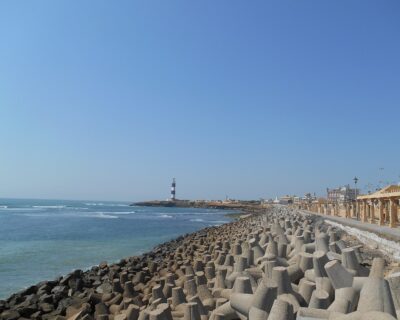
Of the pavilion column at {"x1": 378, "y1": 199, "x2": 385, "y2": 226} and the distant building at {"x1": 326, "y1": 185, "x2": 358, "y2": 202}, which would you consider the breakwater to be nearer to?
the pavilion column at {"x1": 378, "y1": 199, "x2": 385, "y2": 226}

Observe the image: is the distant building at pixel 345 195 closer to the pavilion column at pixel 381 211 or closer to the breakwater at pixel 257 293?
the pavilion column at pixel 381 211

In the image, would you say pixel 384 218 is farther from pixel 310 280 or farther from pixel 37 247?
pixel 37 247

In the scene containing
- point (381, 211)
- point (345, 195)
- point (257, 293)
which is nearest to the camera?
point (257, 293)

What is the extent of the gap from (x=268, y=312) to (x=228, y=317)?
→ 0.50 metres

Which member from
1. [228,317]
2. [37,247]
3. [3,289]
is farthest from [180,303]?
[37,247]

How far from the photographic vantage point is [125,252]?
1702 centimetres

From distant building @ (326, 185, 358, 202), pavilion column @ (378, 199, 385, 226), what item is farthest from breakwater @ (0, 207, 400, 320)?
distant building @ (326, 185, 358, 202)

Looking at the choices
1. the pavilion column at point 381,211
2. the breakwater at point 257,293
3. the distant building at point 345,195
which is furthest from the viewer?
the distant building at point 345,195

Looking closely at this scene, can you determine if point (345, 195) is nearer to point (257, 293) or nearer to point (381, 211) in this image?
point (381, 211)

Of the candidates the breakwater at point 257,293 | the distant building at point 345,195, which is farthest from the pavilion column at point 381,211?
the distant building at point 345,195

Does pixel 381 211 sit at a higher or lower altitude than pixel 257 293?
higher

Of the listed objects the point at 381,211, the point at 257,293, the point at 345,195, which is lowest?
the point at 257,293

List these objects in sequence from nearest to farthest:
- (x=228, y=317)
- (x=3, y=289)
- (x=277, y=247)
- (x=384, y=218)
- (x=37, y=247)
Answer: (x=228, y=317)
(x=277, y=247)
(x=3, y=289)
(x=384, y=218)
(x=37, y=247)

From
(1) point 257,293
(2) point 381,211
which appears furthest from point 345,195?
(1) point 257,293
